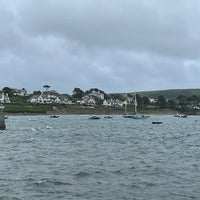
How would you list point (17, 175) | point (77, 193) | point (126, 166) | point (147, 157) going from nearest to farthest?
1. point (77, 193)
2. point (17, 175)
3. point (126, 166)
4. point (147, 157)

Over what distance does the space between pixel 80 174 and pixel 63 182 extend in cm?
390

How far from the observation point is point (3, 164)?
42.8 metres

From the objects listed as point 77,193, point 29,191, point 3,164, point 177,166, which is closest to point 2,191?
point 29,191

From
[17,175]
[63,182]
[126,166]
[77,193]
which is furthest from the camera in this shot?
[126,166]

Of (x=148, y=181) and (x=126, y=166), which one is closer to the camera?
(x=148, y=181)

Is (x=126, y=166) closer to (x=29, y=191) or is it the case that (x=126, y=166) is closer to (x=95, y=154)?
(x=95, y=154)

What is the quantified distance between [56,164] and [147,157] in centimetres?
1218

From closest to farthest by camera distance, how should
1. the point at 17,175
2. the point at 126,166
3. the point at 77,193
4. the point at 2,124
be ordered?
Answer: the point at 77,193
the point at 17,175
the point at 126,166
the point at 2,124

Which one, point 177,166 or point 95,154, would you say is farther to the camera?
point 95,154

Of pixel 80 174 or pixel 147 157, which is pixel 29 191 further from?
pixel 147 157

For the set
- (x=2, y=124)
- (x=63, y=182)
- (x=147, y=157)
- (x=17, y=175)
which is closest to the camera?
(x=63, y=182)

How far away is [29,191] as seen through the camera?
2994 cm

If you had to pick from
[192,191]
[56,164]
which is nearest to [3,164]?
[56,164]

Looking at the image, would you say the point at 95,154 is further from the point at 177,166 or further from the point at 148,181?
the point at 148,181
